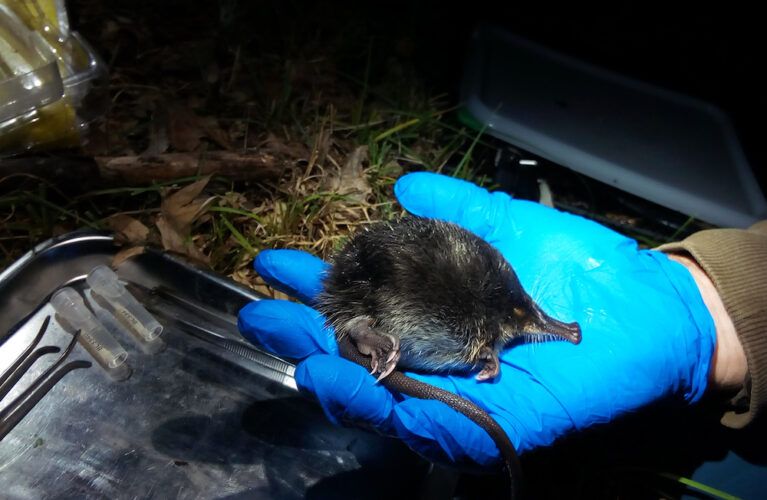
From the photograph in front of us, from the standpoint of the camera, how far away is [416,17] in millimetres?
4285

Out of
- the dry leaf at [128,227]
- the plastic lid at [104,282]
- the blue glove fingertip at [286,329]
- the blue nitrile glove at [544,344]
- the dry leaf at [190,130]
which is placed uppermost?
the dry leaf at [190,130]

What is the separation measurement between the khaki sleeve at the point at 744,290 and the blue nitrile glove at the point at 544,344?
0.11 metres

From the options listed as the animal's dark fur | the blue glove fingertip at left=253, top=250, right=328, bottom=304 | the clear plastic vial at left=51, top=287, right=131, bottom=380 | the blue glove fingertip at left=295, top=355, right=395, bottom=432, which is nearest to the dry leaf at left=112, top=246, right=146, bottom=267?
the clear plastic vial at left=51, top=287, right=131, bottom=380

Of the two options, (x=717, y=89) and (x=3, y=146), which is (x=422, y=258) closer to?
(x=3, y=146)

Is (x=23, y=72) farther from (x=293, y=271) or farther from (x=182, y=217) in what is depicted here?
(x=293, y=271)

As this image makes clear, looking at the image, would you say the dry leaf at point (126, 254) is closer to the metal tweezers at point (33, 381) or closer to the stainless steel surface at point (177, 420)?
the stainless steel surface at point (177, 420)

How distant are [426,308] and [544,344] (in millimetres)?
525

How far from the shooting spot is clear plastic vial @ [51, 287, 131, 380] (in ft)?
8.02

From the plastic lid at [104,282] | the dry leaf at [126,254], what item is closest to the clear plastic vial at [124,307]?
the plastic lid at [104,282]

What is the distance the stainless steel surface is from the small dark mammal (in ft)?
1.66

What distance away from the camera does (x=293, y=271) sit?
Result: 240cm

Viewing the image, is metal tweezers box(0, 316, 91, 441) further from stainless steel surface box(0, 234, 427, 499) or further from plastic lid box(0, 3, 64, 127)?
plastic lid box(0, 3, 64, 127)

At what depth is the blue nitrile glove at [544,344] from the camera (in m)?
1.94

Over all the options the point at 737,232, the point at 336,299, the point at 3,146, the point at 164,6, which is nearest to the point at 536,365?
the point at 336,299
